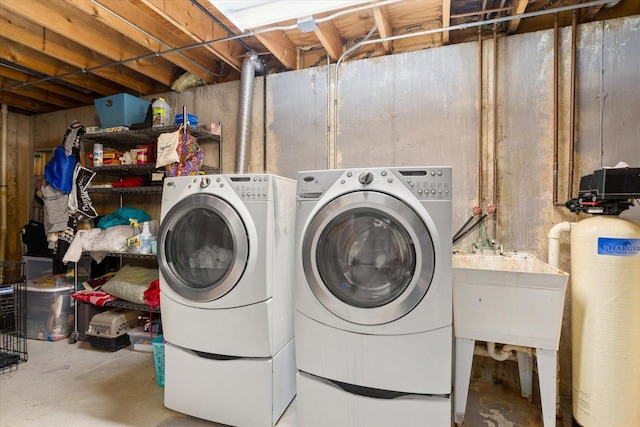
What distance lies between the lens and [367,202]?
137 cm

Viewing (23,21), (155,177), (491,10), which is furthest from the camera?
(155,177)

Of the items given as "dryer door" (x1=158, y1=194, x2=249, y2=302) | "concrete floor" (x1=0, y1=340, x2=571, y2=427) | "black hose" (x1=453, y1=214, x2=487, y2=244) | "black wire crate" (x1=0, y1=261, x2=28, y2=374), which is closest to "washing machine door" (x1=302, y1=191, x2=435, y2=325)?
"dryer door" (x1=158, y1=194, x2=249, y2=302)

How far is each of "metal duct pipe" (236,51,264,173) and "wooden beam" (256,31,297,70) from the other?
0.76 feet

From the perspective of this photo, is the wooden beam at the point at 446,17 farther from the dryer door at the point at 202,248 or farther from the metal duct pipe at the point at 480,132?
the dryer door at the point at 202,248

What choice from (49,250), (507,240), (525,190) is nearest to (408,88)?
(525,190)

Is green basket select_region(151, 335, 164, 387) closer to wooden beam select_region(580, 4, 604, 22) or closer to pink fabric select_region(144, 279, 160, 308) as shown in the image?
pink fabric select_region(144, 279, 160, 308)

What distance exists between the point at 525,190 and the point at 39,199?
14.5ft

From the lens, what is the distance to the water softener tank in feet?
4.87

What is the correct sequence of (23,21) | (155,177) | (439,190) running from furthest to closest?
(155,177), (23,21), (439,190)

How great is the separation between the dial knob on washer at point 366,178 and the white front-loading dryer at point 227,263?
54 cm

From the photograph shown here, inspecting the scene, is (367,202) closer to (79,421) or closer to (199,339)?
(199,339)

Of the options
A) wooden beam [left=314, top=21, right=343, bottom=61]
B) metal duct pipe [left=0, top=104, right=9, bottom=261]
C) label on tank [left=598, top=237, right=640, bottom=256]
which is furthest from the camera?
metal duct pipe [left=0, top=104, right=9, bottom=261]

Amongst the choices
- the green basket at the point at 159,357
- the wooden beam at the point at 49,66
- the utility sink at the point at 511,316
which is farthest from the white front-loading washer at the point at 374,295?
the wooden beam at the point at 49,66

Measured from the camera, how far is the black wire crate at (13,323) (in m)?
2.44
